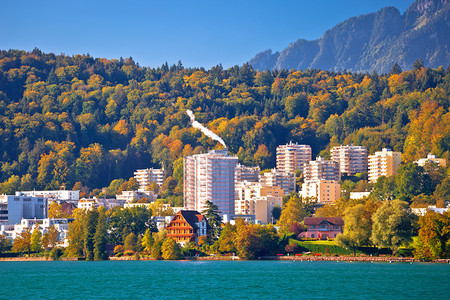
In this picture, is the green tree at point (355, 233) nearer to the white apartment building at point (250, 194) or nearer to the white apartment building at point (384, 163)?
the white apartment building at point (250, 194)

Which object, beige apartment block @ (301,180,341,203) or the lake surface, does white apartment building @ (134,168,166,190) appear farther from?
the lake surface

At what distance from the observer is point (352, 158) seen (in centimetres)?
17788

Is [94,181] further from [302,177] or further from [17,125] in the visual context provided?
[302,177]

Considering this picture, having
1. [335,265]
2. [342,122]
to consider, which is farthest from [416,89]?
[335,265]

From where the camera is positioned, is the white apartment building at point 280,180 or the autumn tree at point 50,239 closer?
the autumn tree at point 50,239

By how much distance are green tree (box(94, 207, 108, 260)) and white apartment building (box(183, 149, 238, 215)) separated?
32172 mm

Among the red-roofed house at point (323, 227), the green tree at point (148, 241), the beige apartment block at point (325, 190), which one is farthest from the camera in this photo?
the beige apartment block at point (325, 190)

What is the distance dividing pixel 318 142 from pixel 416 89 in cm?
2416

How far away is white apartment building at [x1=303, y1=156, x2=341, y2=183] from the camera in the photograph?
174m

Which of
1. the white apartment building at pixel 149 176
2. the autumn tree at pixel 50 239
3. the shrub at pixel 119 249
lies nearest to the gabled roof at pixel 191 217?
the shrub at pixel 119 249

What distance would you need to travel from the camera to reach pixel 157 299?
5806cm

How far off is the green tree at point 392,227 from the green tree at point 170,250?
895 inches

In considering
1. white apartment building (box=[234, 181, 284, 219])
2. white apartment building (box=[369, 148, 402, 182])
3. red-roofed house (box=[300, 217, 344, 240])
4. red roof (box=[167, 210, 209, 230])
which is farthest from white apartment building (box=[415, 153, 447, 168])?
red roof (box=[167, 210, 209, 230])

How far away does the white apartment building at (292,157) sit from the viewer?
611ft
